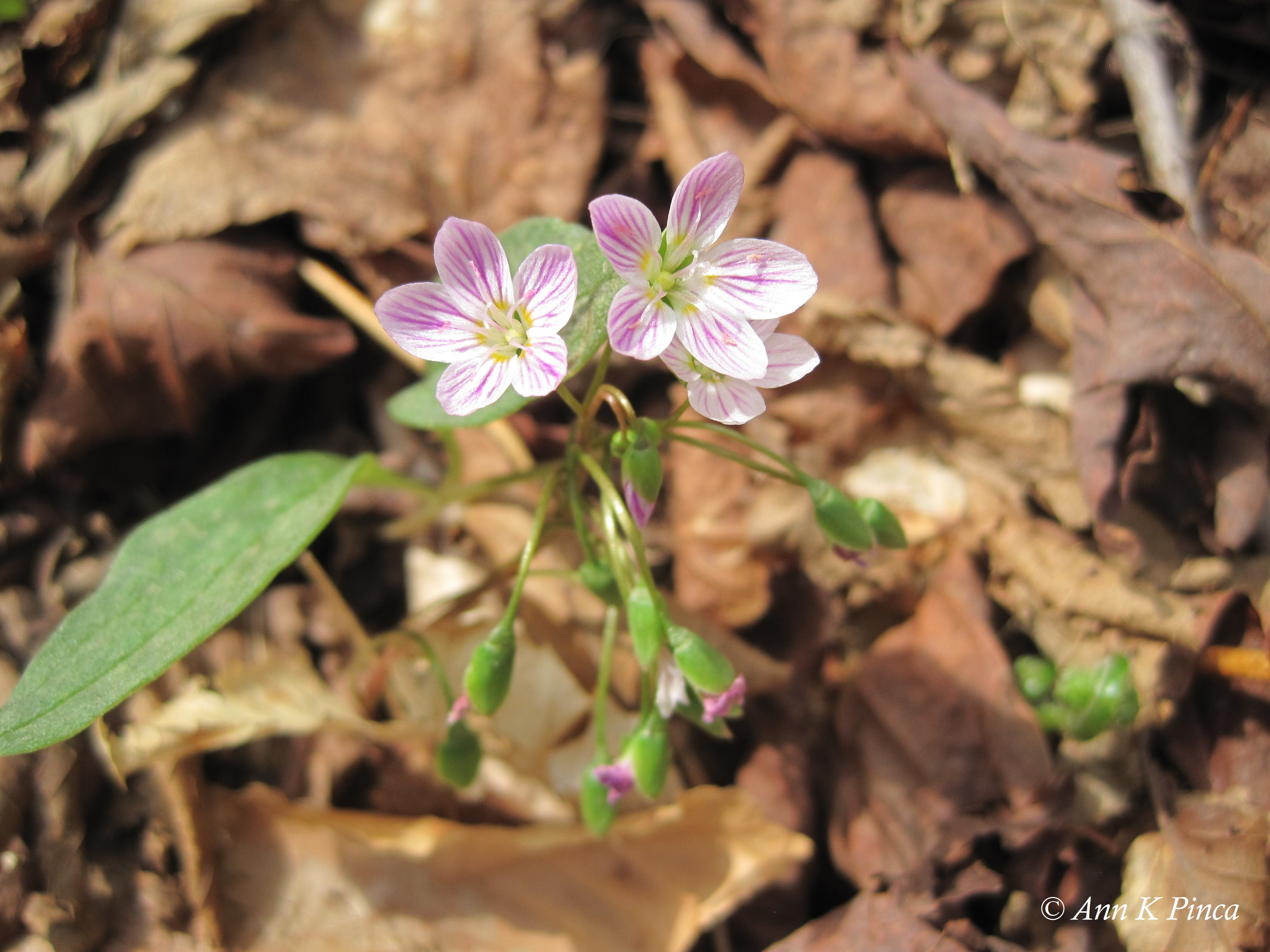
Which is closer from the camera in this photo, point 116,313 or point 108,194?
point 116,313

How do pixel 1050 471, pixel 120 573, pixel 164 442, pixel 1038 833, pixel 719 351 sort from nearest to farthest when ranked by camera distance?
pixel 719 351 < pixel 120 573 < pixel 1038 833 < pixel 1050 471 < pixel 164 442

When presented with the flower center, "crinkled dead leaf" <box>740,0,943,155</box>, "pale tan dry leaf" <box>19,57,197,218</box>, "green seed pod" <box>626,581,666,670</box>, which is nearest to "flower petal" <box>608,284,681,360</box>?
the flower center

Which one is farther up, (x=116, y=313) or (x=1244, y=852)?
(x=116, y=313)

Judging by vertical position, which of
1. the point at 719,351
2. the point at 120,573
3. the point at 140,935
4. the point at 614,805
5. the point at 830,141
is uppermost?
the point at 719,351

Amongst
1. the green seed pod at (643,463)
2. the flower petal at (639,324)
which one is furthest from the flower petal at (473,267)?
the green seed pod at (643,463)

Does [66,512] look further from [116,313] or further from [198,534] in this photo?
[198,534]

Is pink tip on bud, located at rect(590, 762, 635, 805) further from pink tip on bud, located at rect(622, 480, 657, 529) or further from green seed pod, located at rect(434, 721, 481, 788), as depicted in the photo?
pink tip on bud, located at rect(622, 480, 657, 529)


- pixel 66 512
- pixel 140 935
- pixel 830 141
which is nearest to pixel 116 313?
pixel 66 512
